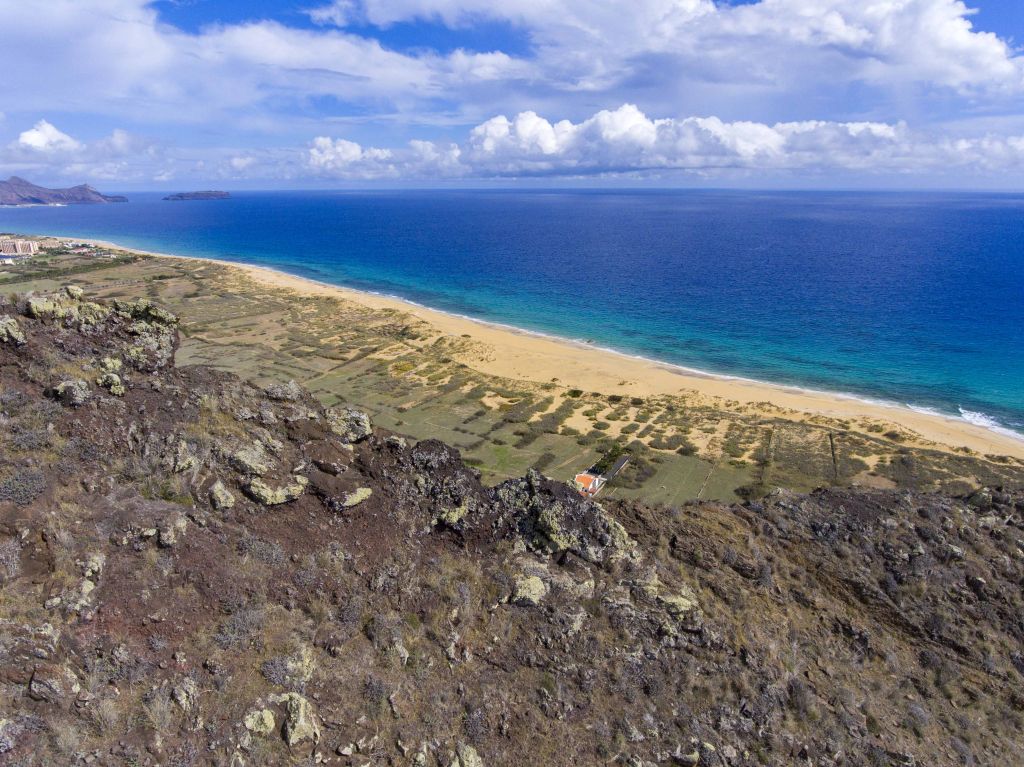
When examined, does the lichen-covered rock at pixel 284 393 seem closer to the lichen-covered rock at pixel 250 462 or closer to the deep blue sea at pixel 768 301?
the lichen-covered rock at pixel 250 462

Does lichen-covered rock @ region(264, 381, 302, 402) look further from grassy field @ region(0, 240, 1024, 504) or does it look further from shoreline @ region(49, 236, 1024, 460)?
shoreline @ region(49, 236, 1024, 460)

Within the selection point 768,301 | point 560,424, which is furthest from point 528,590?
point 768,301

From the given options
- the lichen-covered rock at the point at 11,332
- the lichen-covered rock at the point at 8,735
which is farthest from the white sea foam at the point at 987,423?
the lichen-covered rock at the point at 11,332

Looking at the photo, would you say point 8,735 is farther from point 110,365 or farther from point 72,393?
point 110,365

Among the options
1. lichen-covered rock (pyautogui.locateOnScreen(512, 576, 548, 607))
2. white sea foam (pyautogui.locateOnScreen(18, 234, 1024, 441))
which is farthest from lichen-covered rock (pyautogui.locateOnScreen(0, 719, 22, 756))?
white sea foam (pyautogui.locateOnScreen(18, 234, 1024, 441))

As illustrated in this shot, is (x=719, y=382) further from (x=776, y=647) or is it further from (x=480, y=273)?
(x=480, y=273)

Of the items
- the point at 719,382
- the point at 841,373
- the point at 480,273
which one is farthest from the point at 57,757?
the point at 480,273
